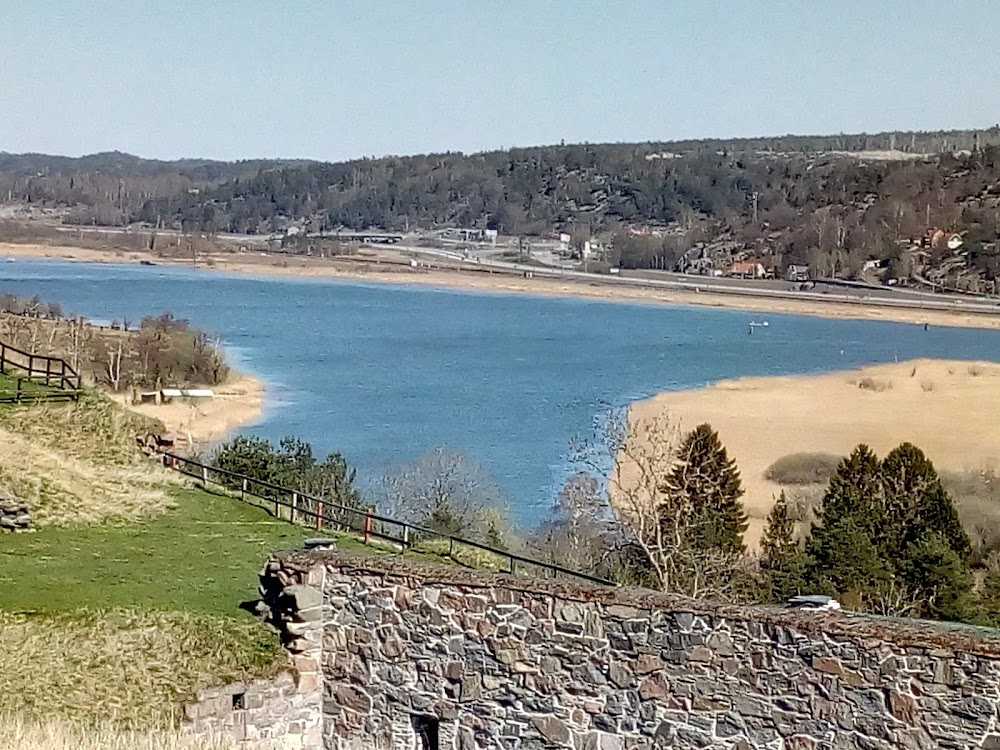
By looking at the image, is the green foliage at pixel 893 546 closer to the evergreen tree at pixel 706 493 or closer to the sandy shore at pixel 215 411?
the evergreen tree at pixel 706 493

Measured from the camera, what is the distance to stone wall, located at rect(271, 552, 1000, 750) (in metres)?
9.17

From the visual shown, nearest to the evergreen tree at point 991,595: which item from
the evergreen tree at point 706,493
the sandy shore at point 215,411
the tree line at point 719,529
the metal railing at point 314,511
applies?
the tree line at point 719,529

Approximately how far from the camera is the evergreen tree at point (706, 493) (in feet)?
81.5

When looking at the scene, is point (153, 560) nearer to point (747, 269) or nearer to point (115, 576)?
point (115, 576)

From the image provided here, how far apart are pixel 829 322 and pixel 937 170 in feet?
171

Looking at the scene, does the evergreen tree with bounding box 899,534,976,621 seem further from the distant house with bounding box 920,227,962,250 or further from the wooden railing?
the distant house with bounding box 920,227,962,250

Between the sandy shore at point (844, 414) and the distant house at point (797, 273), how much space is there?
56.6 metres

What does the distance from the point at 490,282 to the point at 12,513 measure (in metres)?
107

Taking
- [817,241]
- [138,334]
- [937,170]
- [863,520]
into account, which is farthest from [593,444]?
[937,170]

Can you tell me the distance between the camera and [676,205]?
172m

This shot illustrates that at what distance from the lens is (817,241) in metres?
124

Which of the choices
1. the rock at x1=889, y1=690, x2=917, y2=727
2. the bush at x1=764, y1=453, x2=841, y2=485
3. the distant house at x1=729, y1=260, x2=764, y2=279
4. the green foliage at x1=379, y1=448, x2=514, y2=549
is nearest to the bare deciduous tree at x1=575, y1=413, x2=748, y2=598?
the green foliage at x1=379, y1=448, x2=514, y2=549

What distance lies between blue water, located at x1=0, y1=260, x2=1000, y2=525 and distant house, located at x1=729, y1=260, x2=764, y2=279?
73.6ft

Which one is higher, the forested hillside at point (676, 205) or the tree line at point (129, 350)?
the forested hillside at point (676, 205)
